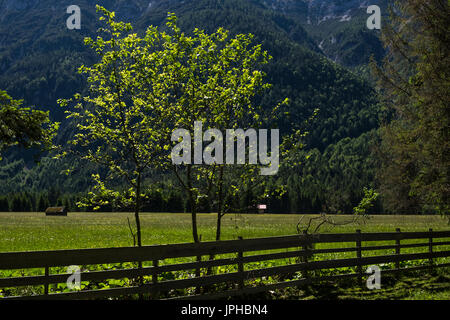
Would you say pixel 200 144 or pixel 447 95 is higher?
pixel 447 95

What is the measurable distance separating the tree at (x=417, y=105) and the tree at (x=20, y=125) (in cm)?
1501

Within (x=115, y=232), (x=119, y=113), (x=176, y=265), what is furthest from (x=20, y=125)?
(x=115, y=232)

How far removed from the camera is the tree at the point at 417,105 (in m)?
19.0

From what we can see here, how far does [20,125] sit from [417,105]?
18.8 meters

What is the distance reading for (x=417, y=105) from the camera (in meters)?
22.0

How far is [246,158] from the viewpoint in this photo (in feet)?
45.7

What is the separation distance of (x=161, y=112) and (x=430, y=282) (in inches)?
396

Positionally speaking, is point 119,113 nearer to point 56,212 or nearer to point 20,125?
point 20,125

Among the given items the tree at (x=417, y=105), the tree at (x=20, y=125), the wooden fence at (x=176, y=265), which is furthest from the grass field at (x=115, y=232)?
the tree at (x=417, y=105)

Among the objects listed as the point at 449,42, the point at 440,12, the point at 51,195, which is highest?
the point at 440,12

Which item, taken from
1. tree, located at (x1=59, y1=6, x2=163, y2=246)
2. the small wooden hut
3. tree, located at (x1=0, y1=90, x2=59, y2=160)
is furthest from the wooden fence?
the small wooden hut
